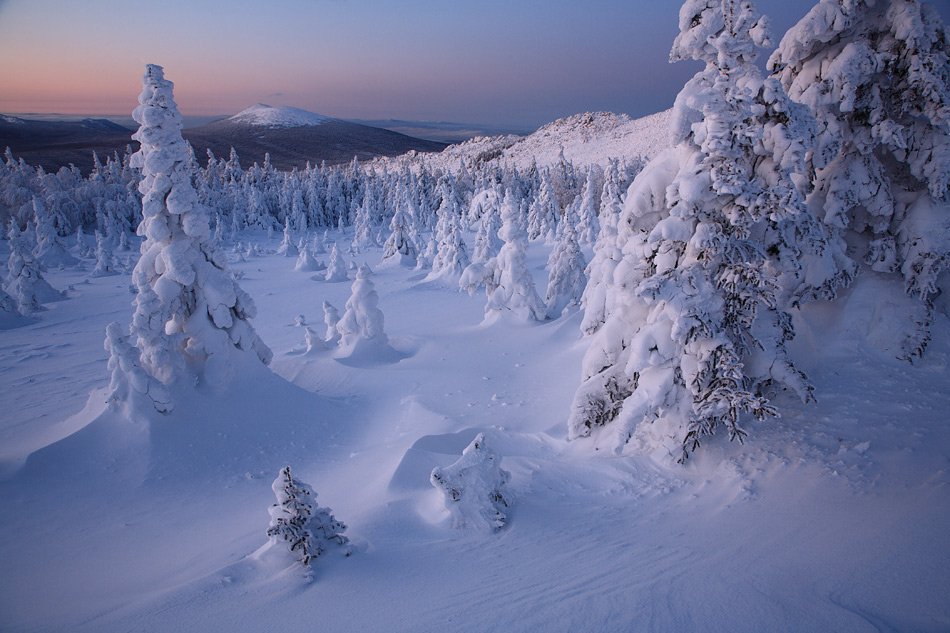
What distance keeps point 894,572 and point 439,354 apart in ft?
49.0

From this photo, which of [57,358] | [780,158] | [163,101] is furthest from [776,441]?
[57,358]

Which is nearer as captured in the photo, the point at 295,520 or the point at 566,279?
the point at 295,520

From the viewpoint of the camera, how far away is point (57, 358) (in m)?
20.7

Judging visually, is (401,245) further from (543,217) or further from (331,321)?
(331,321)

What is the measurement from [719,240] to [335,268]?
3496 centimetres

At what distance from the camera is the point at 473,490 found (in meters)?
6.78

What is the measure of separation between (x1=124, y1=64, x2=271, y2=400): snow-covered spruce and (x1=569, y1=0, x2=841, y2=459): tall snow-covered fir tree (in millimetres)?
10530

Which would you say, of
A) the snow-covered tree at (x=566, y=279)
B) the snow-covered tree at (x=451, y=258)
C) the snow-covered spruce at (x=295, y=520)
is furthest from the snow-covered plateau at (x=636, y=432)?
the snow-covered tree at (x=451, y=258)

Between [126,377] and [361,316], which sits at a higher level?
[126,377]

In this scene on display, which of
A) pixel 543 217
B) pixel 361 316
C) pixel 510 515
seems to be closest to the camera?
pixel 510 515

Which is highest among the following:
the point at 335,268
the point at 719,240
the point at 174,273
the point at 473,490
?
the point at 719,240

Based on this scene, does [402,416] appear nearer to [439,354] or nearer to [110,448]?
[439,354]

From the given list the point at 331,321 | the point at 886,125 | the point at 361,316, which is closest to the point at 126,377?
the point at 361,316

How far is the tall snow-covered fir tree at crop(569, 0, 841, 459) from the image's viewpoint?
6.60 meters
